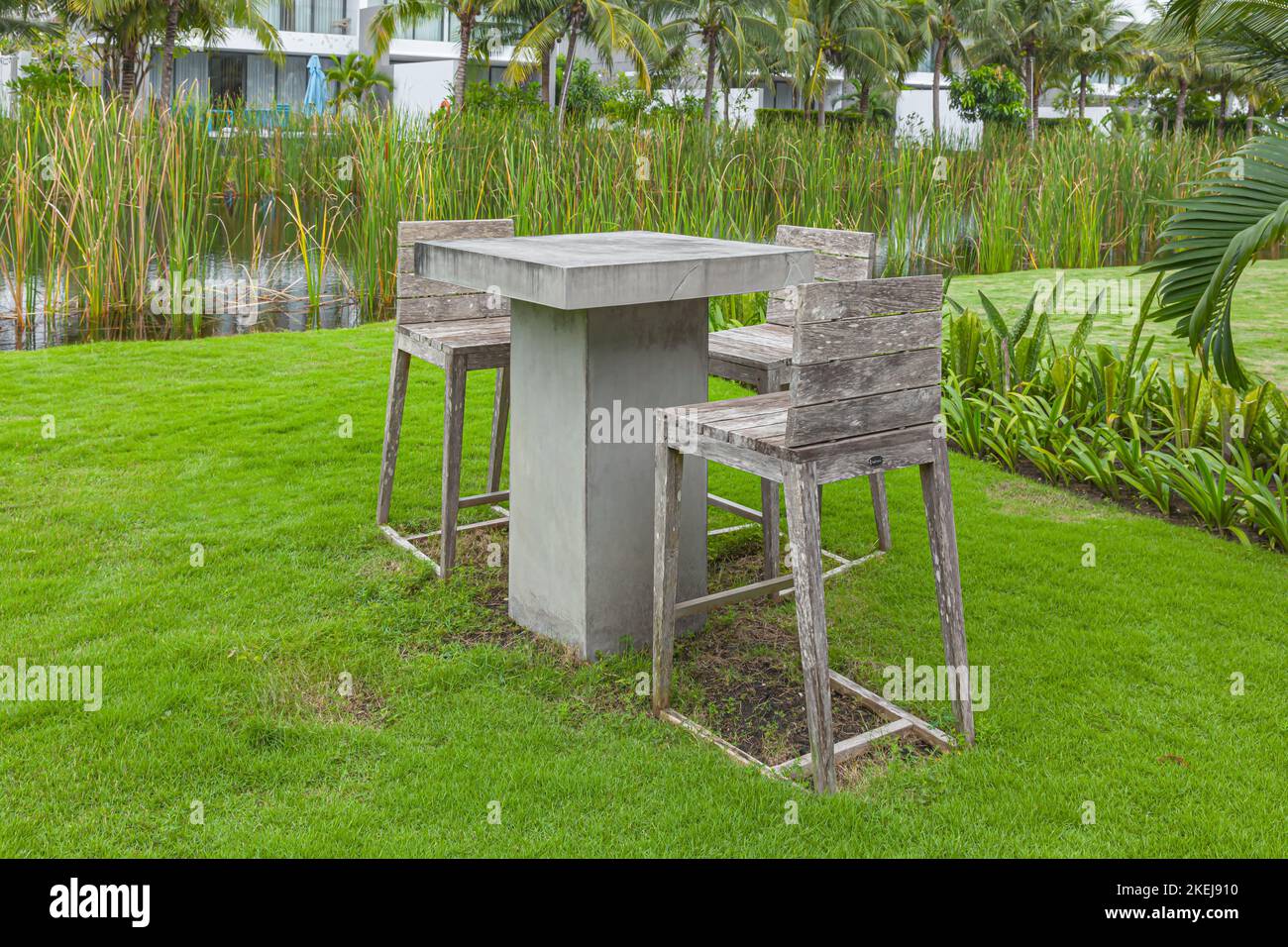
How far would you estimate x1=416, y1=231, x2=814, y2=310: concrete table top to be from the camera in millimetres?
2861

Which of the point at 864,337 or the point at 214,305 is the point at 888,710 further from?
the point at 214,305

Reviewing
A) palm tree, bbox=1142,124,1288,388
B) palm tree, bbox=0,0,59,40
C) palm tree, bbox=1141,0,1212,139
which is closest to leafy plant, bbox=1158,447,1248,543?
palm tree, bbox=1142,124,1288,388

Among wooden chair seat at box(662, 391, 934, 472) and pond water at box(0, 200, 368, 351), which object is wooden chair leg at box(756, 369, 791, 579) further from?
pond water at box(0, 200, 368, 351)

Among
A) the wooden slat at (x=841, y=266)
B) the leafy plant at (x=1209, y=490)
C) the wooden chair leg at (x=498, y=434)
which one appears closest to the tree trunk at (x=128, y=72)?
the wooden chair leg at (x=498, y=434)

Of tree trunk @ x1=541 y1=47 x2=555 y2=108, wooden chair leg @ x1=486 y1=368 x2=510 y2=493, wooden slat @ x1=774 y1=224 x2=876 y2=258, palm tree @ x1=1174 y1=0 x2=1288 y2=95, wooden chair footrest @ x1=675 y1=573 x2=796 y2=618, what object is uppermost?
tree trunk @ x1=541 y1=47 x2=555 y2=108

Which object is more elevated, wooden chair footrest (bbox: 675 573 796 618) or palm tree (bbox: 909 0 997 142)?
palm tree (bbox: 909 0 997 142)

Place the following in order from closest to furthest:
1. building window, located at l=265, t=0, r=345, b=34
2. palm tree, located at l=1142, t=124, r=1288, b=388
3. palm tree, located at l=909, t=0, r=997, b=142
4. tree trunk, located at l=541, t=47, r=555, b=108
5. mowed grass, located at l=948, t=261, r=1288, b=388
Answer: palm tree, located at l=1142, t=124, r=1288, b=388
mowed grass, located at l=948, t=261, r=1288, b=388
tree trunk, located at l=541, t=47, r=555, b=108
palm tree, located at l=909, t=0, r=997, b=142
building window, located at l=265, t=0, r=345, b=34

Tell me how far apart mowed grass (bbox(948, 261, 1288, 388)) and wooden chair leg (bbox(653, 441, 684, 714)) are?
11.2ft

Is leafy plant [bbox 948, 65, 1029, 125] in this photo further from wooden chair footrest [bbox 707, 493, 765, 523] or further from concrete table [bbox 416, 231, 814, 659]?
concrete table [bbox 416, 231, 814, 659]

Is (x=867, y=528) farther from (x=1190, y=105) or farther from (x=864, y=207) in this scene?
(x=1190, y=105)

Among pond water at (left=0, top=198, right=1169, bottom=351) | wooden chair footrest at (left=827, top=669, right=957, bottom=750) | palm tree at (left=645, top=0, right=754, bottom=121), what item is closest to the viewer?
wooden chair footrest at (left=827, top=669, right=957, bottom=750)

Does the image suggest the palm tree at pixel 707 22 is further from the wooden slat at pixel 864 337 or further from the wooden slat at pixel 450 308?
the wooden slat at pixel 864 337

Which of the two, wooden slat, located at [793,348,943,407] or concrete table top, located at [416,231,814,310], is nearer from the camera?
wooden slat, located at [793,348,943,407]
